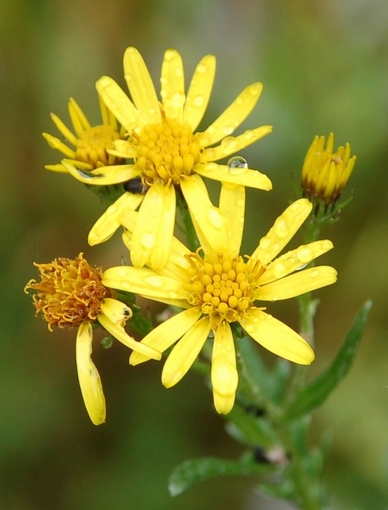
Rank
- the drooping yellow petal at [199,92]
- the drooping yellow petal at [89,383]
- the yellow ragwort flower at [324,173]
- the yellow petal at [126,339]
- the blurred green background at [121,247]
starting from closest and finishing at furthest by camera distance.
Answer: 1. the yellow petal at [126,339]
2. the drooping yellow petal at [89,383]
3. the yellow ragwort flower at [324,173]
4. the drooping yellow petal at [199,92]
5. the blurred green background at [121,247]

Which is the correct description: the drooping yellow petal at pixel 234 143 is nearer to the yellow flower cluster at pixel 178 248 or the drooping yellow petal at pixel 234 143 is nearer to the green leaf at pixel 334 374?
the yellow flower cluster at pixel 178 248

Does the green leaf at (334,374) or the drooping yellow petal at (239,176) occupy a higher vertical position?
the drooping yellow petal at (239,176)

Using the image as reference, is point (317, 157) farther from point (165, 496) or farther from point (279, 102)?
point (165, 496)

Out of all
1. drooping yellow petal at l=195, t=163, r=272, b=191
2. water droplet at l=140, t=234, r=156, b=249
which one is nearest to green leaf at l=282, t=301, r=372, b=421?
drooping yellow petal at l=195, t=163, r=272, b=191

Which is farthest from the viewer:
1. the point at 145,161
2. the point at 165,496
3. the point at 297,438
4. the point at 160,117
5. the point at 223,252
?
the point at 165,496

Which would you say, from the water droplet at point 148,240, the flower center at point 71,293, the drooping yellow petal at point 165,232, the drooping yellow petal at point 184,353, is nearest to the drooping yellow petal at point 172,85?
the drooping yellow petal at point 165,232

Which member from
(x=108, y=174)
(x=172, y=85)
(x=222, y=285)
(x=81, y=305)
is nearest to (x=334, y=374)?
(x=222, y=285)

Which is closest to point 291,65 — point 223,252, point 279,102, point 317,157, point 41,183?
point 279,102
